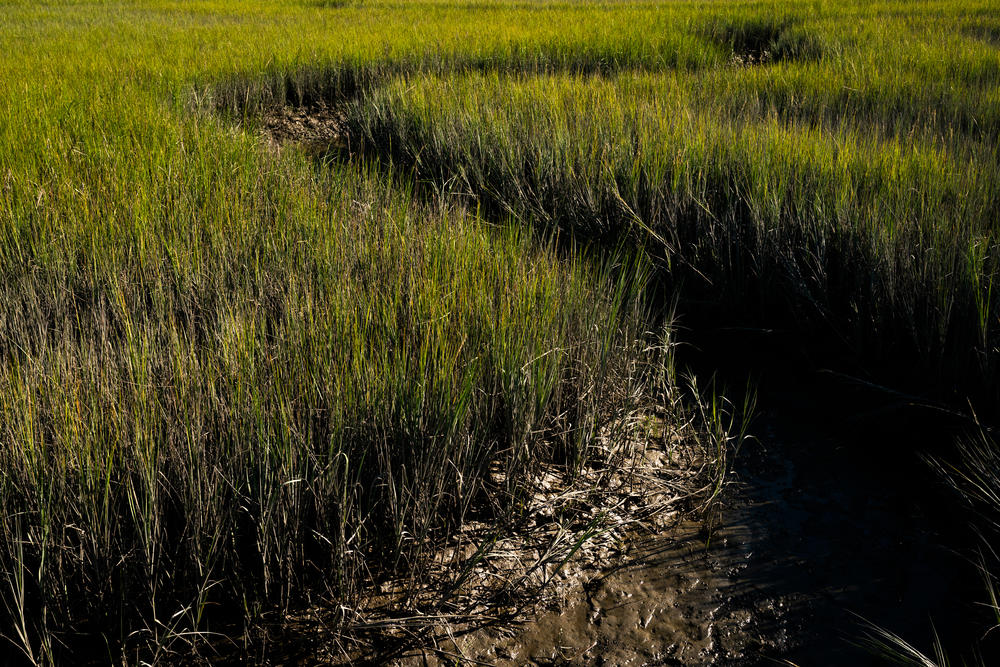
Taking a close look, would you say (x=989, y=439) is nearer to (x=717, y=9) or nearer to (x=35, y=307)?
(x=35, y=307)

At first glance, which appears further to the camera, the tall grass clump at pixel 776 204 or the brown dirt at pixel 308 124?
the brown dirt at pixel 308 124

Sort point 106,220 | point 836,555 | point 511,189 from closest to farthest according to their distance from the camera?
point 836,555, point 106,220, point 511,189

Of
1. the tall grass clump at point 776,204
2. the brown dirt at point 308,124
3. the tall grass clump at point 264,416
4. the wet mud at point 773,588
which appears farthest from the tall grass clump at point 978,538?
the brown dirt at point 308,124

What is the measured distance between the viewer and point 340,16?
9.09 meters

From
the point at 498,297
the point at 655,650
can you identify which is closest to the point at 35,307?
the point at 498,297

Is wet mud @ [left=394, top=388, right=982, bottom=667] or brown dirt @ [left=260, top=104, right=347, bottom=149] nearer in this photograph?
wet mud @ [left=394, top=388, right=982, bottom=667]

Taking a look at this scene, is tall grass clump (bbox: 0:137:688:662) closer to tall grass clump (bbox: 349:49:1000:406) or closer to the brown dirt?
tall grass clump (bbox: 349:49:1000:406)

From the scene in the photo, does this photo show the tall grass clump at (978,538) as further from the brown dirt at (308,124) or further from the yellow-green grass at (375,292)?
the brown dirt at (308,124)

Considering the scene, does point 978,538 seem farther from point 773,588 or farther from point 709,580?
point 709,580

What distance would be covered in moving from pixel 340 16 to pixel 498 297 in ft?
27.5

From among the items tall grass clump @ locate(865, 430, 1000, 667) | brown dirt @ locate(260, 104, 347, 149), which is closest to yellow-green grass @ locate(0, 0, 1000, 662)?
tall grass clump @ locate(865, 430, 1000, 667)

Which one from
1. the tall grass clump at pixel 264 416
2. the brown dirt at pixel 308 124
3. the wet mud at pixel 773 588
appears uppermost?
the brown dirt at pixel 308 124

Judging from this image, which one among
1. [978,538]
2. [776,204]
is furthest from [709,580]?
[776,204]

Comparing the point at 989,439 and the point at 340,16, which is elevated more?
the point at 340,16
